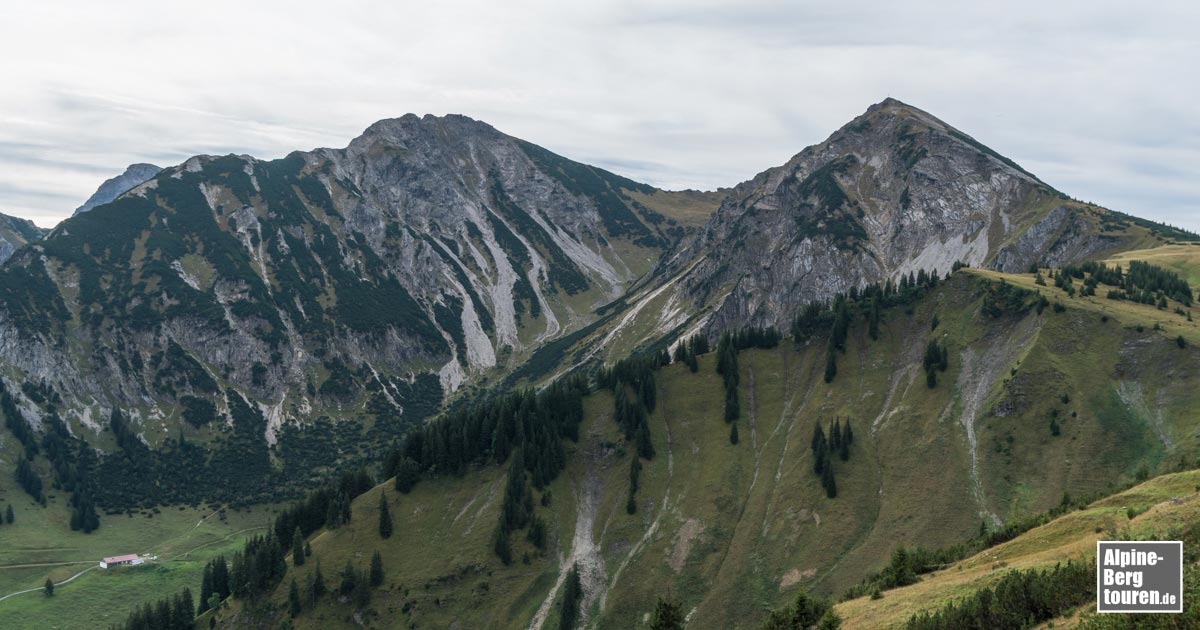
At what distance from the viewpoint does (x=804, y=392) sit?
169500mm

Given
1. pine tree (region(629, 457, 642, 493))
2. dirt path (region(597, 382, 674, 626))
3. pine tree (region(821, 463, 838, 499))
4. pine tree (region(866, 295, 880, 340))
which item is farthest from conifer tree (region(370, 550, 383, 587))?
pine tree (region(866, 295, 880, 340))

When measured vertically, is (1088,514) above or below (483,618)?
above

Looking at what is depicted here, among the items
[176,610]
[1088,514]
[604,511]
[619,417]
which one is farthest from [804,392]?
[176,610]

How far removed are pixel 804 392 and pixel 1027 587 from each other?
12745cm

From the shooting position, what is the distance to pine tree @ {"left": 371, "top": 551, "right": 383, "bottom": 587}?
130125 mm

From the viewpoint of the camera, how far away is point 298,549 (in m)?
137

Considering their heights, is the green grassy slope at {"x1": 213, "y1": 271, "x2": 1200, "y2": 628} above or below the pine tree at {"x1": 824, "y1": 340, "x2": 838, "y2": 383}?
below

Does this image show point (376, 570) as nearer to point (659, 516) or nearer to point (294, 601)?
point (294, 601)

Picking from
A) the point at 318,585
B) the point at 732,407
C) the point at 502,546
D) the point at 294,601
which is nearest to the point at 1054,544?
the point at 502,546

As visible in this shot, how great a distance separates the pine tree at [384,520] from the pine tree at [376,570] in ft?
25.3

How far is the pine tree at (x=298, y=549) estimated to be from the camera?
135m

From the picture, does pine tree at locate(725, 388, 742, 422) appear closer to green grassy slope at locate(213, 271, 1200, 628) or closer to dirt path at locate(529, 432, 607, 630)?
green grassy slope at locate(213, 271, 1200, 628)

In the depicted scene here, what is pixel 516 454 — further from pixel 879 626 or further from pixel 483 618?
pixel 879 626

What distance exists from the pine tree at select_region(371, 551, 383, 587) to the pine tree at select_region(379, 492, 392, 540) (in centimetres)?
770
